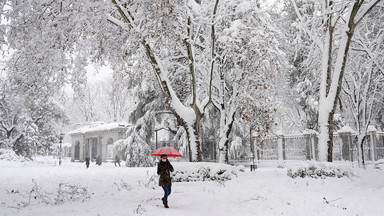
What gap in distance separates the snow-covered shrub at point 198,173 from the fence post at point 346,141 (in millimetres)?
11041

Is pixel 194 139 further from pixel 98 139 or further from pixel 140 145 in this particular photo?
pixel 98 139

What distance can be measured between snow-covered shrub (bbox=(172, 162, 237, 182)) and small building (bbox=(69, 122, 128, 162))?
89.2 feet

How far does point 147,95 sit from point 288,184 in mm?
14105

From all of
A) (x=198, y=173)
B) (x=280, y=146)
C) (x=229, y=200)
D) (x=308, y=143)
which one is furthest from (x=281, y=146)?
(x=229, y=200)

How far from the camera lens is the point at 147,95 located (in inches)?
907

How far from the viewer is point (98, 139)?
42688 millimetres

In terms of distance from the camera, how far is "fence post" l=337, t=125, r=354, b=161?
1966cm

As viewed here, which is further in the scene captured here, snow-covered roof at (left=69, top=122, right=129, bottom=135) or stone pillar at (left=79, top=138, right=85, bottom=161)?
stone pillar at (left=79, top=138, right=85, bottom=161)

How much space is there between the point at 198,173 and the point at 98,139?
33.2 meters

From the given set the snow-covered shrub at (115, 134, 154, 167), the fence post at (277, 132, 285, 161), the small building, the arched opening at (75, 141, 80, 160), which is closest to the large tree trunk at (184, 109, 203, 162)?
the fence post at (277, 132, 285, 161)

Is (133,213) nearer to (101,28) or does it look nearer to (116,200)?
(116,200)

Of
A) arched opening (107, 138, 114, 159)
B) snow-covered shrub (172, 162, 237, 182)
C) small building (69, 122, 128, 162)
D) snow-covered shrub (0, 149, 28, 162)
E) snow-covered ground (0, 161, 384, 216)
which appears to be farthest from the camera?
arched opening (107, 138, 114, 159)

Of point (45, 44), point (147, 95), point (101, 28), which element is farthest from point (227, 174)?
point (147, 95)

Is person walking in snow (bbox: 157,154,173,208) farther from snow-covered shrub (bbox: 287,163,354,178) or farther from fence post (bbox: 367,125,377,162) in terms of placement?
fence post (bbox: 367,125,377,162)
